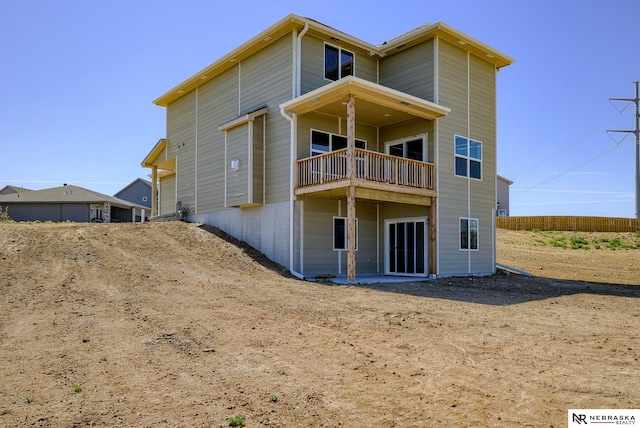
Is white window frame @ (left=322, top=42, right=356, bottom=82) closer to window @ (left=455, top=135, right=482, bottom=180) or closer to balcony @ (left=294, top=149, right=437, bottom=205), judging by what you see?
balcony @ (left=294, top=149, right=437, bottom=205)

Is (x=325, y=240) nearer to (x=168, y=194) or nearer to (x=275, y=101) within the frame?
(x=275, y=101)

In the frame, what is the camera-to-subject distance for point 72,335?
22.0ft

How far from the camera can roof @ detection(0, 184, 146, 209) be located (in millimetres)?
30844

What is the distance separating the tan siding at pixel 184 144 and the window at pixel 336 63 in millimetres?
7257

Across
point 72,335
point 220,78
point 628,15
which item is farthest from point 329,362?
point 628,15

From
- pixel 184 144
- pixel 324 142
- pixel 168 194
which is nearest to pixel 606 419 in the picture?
pixel 324 142

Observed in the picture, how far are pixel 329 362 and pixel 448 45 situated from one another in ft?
45.5

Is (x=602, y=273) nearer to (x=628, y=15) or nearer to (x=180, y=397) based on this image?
(x=628, y=15)

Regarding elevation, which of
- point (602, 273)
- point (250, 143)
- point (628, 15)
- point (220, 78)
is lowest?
point (602, 273)

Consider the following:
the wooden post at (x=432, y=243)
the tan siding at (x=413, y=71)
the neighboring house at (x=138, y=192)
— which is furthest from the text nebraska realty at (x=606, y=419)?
the neighboring house at (x=138, y=192)

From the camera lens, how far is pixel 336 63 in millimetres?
16453

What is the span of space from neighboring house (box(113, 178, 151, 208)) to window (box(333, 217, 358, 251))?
33.5m

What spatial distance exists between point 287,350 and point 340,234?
10.2 metres

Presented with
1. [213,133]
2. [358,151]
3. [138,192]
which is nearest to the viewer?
[358,151]
